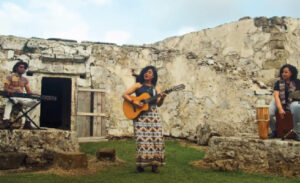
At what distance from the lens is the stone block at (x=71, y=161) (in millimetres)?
4781

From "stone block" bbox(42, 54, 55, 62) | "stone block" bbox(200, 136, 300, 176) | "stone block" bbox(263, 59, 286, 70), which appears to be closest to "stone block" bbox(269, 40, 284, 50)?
"stone block" bbox(263, 59, 286, 70)

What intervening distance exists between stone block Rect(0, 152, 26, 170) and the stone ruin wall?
325 centimetres

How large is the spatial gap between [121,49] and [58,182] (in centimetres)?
575

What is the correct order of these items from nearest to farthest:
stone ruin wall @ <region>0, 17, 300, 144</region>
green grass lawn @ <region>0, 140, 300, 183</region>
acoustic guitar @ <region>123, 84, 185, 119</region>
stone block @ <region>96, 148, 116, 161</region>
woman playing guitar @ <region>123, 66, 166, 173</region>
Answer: green grass lawn @ <region>0, 140, 300, 183</region>, woman playing guitar @ <region>123, 66, 166, 173</region>, acoustic guitar @ <region>123, 84, 185, 119</region>, stone block @ <region>96, 148, 116, 161</region>, stone ruin wall @ <region>0, 17, 300, 144</region>

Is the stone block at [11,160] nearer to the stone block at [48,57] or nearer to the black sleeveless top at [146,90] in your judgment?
the black sleeveless top at [146,90]

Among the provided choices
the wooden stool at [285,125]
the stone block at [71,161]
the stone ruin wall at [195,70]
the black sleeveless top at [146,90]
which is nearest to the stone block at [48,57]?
the stone ruin wall at [195,70]

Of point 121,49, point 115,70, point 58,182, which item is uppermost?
point 121,49

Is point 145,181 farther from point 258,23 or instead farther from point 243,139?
point 258,23

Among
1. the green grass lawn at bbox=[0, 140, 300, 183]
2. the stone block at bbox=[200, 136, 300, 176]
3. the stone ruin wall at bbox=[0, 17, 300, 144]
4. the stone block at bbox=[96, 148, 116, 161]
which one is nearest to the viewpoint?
the green grass lawn at bbox=[0, 140, 300, 183]

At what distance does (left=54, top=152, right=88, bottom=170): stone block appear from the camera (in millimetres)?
4781

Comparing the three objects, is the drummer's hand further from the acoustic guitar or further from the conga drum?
the acoustic guitar

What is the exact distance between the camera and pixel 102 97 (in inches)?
341

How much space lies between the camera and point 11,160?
4.91 m

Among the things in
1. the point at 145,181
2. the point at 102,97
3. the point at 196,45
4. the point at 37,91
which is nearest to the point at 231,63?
the point at 196,45
